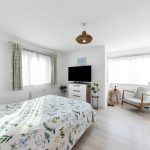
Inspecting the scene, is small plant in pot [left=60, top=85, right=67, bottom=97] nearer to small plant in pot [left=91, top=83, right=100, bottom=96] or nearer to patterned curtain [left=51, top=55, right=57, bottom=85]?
patterned curtain [left=51, top=55, right=57, bottom=85]

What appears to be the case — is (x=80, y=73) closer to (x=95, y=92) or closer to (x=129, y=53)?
(x=95, y=92)

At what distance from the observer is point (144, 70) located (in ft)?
13.7

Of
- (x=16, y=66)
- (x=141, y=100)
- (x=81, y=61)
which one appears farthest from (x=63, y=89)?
(x=141, y=100)

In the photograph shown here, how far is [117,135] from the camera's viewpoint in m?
2.15

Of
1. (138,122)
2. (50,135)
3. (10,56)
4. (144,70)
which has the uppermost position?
(10,56)

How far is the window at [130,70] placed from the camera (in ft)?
13.7

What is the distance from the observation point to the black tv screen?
4035 millimetres

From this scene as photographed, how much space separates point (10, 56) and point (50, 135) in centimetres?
265

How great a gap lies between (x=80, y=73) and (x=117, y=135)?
8.23ft

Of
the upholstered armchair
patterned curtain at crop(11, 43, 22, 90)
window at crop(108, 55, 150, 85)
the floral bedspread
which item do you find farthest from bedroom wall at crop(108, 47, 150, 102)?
patterned curtain at crop(11, 43, 22, 90)

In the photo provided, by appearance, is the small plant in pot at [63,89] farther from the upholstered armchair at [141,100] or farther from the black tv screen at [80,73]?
the upholstered armchair at [141,100]

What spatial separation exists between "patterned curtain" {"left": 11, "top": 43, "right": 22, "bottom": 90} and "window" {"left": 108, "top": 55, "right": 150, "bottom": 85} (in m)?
3.82

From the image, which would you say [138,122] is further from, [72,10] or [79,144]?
[72,10]

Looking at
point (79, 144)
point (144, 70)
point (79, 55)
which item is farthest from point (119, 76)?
point (79, 144)
